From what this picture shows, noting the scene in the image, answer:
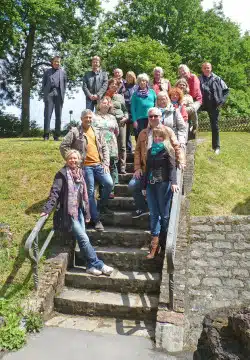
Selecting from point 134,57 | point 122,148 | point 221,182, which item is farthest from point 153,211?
point 134,57

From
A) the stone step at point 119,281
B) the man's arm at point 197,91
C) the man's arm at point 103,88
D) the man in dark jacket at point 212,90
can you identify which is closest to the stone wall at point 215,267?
the stone step at point 119,281

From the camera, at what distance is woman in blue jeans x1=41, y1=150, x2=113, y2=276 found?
561cm

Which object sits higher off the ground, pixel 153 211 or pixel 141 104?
pixel 141 104

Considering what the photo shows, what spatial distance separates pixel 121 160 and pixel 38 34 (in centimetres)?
2113

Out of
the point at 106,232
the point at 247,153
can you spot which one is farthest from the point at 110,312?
the point at 247,153

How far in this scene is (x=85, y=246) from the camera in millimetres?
5598

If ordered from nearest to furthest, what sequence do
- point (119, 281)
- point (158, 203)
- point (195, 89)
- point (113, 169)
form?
point (119, 281)
point (158, 203)
point (113, 169)
point (195, 89)

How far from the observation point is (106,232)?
6.41 meters

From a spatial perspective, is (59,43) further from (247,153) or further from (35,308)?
(35,308)

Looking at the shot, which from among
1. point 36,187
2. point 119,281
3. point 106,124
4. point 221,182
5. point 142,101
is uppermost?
point 142,101

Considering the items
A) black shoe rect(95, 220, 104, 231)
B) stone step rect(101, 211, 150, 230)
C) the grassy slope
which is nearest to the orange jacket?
stone step rect(101, 211, 150, 230)

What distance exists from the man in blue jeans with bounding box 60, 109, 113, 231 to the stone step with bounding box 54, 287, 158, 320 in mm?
1287

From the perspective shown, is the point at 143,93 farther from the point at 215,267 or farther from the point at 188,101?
the point at 215,267

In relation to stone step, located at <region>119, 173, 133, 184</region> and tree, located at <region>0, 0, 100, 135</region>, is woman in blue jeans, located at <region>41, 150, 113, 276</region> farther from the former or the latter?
tree, located at <region>0, 0, 100, 135</region>
